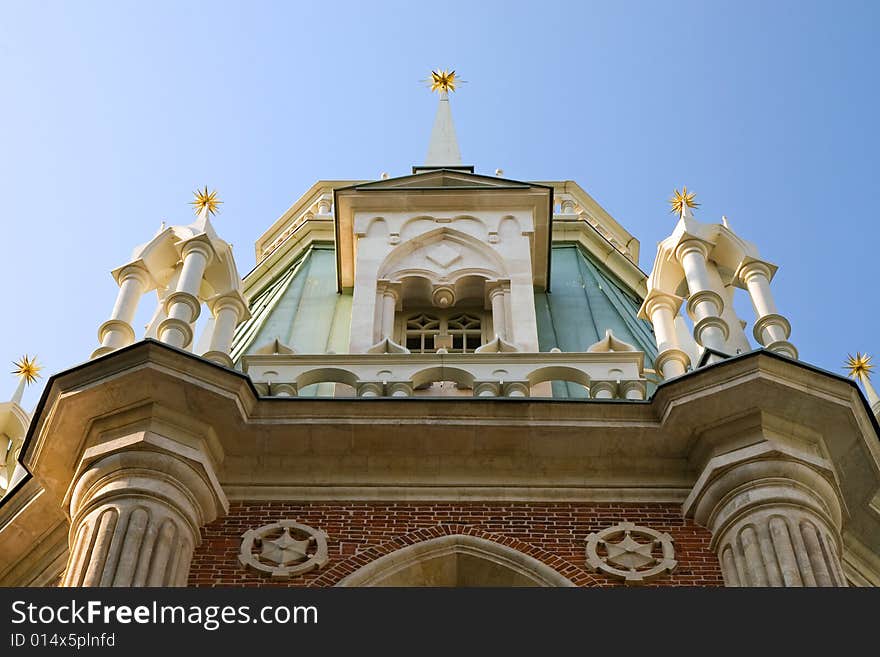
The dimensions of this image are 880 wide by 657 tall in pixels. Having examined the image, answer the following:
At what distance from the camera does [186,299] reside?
18.0 m

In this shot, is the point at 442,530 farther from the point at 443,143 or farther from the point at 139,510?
the point at 443,143

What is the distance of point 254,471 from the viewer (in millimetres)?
16062

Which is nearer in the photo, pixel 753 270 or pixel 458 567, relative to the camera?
pixel 458 567

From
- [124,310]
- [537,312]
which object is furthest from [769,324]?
[124,310]

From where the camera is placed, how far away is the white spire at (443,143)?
2725cm

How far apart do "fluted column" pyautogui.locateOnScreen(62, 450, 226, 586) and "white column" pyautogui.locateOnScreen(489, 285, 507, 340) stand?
5.27 m

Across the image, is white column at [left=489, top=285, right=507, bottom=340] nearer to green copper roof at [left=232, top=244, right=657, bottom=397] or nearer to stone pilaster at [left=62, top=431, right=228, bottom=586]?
green copper roof at [left=232, top=244, right=657, bottom=397]

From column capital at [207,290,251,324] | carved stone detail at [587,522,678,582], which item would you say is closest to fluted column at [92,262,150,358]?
column capital at [207,290,251,324]

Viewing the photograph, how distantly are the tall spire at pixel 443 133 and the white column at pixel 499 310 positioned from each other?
6.26 metres

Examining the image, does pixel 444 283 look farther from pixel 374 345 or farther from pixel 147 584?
pixel 147 584

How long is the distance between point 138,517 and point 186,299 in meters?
3.78

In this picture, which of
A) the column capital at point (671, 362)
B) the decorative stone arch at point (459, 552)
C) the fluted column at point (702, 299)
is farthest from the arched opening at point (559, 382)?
the decorative stone arch at point (459, 552)

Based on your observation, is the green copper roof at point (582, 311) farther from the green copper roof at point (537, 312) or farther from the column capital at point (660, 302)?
the column capital at point (660, 302)

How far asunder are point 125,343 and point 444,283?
460cm
